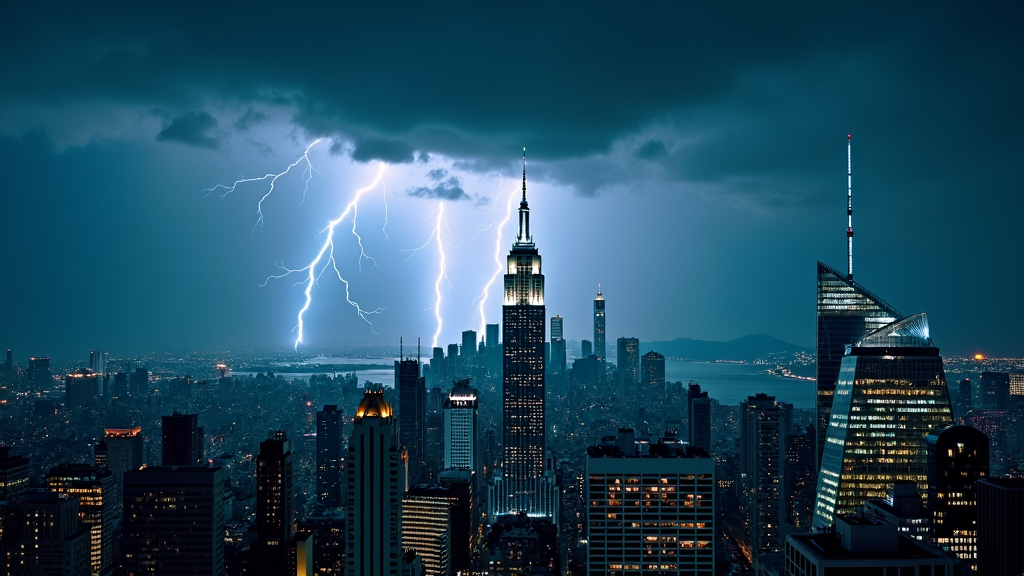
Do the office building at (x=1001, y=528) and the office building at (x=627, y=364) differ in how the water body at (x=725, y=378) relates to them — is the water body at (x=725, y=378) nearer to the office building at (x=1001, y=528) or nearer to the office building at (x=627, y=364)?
the office building at (x=627, y=364)

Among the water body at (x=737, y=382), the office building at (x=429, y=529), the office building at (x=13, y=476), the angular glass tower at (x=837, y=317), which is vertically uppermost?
the angular glass tower at (x=837, y=317)

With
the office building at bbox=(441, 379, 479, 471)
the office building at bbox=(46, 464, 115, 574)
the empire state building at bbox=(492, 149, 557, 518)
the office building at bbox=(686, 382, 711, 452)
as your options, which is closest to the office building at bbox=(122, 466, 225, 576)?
the office building at bbox=(46, 464, 115, 574)

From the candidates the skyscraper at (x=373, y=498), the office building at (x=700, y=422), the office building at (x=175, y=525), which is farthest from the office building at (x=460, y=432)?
the skyscraper at (x=373, y=498)

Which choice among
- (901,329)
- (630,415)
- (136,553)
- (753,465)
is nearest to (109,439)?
(136,553)

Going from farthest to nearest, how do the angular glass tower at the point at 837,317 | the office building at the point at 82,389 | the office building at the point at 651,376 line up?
the office building at the point at 651,376 < the office building at the point at 82,389 < the angular glass tower at the point at 837,317

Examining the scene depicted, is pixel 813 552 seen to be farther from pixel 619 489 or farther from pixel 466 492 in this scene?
pixel 466 492

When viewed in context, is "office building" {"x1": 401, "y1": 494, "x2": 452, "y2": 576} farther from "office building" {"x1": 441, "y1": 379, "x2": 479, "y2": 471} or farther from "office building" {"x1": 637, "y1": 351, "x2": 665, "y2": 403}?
"office building" {"x1": 637, "y1": 351, "x2": 665, "y2": 403}

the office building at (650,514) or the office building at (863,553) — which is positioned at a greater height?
the office building at (863,553)
